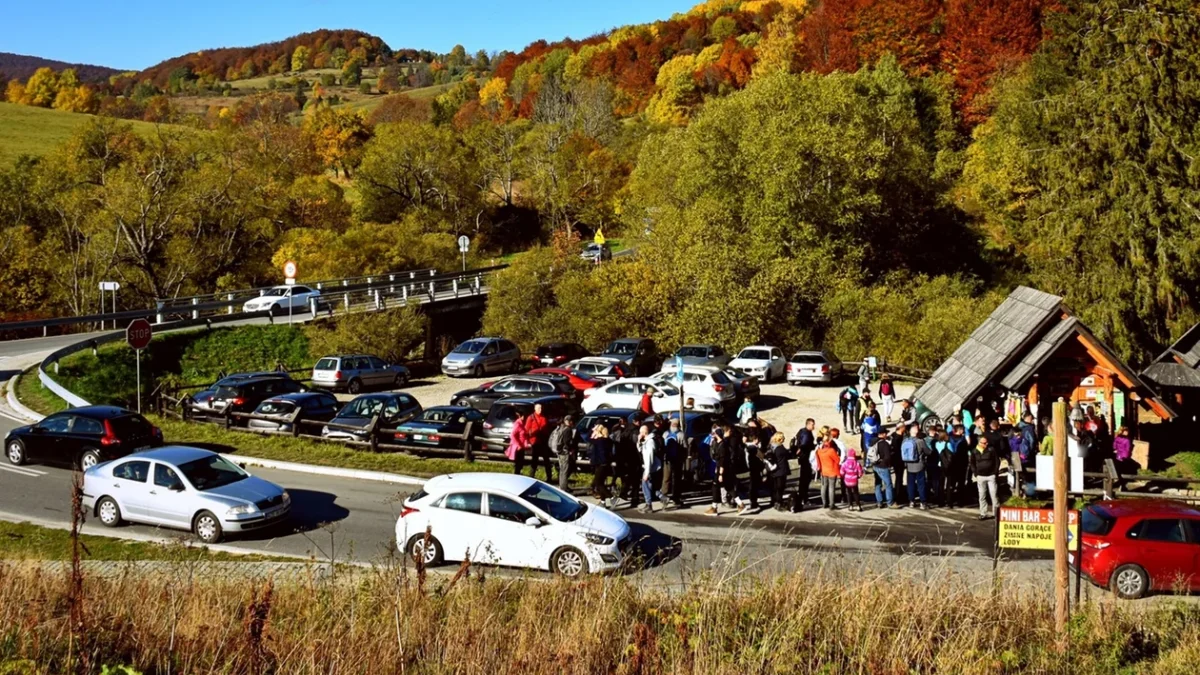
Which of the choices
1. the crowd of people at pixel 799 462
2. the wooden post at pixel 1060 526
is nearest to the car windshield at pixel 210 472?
the crowd of people at pixel 799 462

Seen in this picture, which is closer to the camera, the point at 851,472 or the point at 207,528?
the point at 207,528

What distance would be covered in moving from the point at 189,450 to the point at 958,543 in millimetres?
13844

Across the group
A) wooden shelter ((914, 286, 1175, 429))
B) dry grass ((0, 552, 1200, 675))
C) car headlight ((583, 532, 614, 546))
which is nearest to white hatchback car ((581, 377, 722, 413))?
wooden shelter ((914, 286, 1175, 429))

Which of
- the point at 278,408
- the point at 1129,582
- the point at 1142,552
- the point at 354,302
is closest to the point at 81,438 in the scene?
the point at 278,408

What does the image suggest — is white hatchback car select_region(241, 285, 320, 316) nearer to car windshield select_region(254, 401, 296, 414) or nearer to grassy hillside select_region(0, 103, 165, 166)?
car windshield select_region(254, 401, 296, 414)

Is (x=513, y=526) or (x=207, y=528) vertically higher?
(x=513, y=526)

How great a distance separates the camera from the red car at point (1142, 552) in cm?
1422

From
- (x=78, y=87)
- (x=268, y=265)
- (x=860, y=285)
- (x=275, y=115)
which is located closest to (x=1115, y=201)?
(x=860, y=285)

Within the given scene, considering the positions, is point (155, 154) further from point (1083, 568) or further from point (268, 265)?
point (1083, 568)

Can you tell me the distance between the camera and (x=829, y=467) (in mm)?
19203

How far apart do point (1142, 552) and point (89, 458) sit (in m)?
20.7

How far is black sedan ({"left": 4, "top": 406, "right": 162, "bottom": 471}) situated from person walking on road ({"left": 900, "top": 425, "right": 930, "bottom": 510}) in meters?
16.7

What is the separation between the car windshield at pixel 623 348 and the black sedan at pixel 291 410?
14547 mm

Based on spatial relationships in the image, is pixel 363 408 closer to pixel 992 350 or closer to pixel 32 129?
pixel 992 350
